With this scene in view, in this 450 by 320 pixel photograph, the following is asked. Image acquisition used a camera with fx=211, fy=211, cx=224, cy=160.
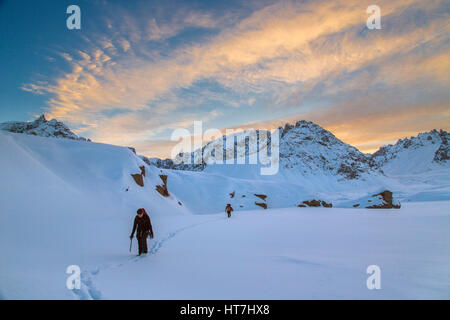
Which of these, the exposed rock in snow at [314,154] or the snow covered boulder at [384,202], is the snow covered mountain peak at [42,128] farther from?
the snow covered boulder at [384,202]

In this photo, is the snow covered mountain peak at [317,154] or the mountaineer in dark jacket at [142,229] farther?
the snow covered mountain peak at [317,154]

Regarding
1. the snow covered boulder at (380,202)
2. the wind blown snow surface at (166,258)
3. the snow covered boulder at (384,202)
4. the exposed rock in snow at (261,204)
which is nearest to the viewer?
the wind blown snow surface at (166,258)

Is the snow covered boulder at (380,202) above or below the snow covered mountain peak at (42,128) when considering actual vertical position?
below

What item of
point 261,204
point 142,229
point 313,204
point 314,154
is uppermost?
point 314,154

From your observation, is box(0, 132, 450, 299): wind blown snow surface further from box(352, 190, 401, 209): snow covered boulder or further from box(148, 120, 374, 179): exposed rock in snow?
box(148, 120, 374, 179): exposed rock in snow

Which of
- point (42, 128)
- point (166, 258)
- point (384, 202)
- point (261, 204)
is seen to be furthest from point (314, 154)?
point (42, 128)

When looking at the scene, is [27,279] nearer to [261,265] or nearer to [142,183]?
[261,265]

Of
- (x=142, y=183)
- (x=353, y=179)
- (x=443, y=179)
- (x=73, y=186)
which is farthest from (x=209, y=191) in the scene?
(x=443, y=179)

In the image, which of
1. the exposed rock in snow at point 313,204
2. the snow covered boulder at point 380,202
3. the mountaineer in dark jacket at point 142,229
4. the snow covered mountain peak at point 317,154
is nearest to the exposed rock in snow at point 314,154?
the snow covered mountain peak at point 317,154

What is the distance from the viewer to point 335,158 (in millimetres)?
124125

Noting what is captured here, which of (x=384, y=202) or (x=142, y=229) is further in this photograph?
(x=384, y=202)

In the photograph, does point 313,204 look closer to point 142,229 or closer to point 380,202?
point 380,202

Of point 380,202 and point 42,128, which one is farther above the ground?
point 42,128
